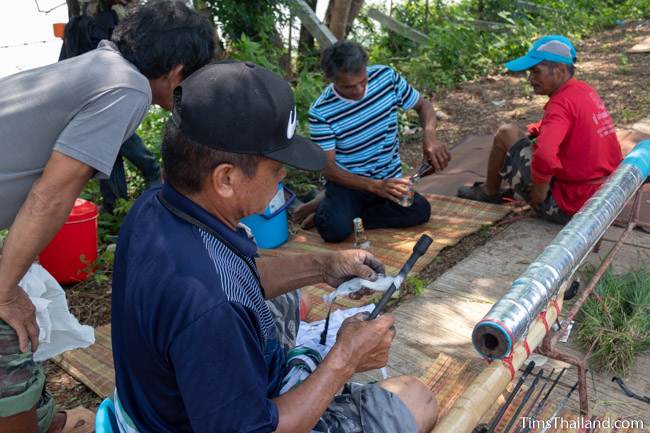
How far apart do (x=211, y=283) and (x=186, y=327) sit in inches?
4.2

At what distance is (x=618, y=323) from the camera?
2.83 metres

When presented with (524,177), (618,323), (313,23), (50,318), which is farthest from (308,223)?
(313,23)

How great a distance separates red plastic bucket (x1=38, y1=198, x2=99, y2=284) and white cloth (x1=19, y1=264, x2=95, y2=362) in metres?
1.24

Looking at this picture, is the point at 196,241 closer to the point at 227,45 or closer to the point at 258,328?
the point at 258,328

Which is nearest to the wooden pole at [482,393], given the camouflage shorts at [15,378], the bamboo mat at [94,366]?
the camouflage shorts at [15,378]

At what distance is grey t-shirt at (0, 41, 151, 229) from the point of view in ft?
6.30

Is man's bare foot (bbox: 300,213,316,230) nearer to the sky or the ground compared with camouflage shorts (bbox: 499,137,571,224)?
nearer to the ground

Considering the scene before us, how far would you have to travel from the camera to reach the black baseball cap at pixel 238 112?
1434 mm

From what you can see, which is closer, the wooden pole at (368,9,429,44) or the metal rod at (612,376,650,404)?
the metal rod at (612,376,650,404)

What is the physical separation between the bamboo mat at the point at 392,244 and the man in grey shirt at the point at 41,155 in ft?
3.28

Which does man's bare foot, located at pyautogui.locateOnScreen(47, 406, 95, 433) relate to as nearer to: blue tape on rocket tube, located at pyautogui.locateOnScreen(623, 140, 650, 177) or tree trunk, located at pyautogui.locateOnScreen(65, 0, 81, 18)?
blue tape on rocket tube, located at pyautogui.locateOnScreen(623, 140, 650, 177)

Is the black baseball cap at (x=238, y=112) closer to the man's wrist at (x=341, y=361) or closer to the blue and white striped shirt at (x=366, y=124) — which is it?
the man's wrist at (x=341, y=361)

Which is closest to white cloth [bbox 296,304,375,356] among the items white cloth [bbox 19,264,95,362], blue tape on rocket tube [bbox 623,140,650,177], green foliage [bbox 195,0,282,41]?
white cloth [bbox 19,264,95,362]

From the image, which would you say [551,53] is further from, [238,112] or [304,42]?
[304,42]
